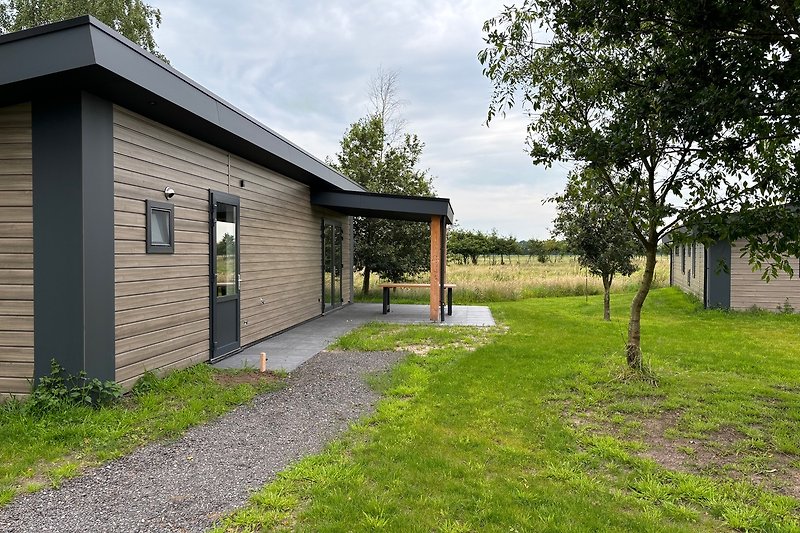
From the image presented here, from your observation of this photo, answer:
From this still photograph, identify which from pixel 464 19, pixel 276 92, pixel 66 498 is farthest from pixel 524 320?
pixel 276 92

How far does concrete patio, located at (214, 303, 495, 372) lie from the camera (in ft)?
20.6

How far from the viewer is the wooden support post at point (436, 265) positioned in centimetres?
941

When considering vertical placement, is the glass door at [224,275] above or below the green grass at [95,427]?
above

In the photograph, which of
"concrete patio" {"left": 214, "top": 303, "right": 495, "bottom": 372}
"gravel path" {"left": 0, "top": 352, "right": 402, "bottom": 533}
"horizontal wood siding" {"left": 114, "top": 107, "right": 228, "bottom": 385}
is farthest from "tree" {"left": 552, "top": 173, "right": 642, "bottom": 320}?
"horizontal wood siding" {"left": 114, "top": 107, "right": 228, "bottom": 385}

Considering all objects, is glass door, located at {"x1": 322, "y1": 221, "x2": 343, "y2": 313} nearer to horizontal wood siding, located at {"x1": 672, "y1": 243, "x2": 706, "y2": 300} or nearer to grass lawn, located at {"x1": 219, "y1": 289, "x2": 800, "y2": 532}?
grass lawn, located at {"x1": 219, "y1": 289, "x2": 800, "y2": 532}

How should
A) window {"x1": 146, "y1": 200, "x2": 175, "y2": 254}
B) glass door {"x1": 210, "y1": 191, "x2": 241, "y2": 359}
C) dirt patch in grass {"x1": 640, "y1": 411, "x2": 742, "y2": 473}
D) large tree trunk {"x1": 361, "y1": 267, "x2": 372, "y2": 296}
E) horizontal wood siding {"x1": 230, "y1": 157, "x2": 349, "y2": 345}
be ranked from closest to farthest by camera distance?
dirt patch in grass {"x1": 640, "y1": 411, "x2": 742, "y2": 473} → window {"x1": 146, "y1": 200, "x2": 175, "y2": 254} → glass door {"x1": 210, "y1": 191, "x2": 241, "y2": 359} → horizontal wood siding {"x1": 230, "y1": 157, "x2": 349, "y2": 345} → large tree trunk {"x1": 361, "y1": 267, "x2": 372, "y2": 296}

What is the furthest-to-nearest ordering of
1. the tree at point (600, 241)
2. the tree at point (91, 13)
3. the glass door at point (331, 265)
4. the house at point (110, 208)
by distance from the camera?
the tree at point (91, 13) → the glass door at point (331, 265) → the tree at point (600, 241) → the house at point (110, 208)

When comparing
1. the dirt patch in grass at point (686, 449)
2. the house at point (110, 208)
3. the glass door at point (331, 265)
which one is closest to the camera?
the dirt patch in grass at point (686, 449)

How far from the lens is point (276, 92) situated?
49.6 ft


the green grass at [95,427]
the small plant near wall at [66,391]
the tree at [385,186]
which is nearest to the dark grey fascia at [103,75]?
the small plant near wall at [66,391]

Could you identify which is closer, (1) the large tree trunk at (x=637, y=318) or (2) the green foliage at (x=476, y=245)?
(1) the large tree trunk at (x=637, y=318)

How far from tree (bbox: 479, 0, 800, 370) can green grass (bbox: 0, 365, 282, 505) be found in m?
3.72

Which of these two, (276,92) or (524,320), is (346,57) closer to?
(276,92)

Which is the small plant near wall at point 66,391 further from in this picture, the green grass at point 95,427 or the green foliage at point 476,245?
the green foliage at point 476,245
